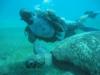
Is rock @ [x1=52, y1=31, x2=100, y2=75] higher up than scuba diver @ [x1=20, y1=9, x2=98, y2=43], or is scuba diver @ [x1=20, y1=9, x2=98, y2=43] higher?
scuba diver @ [x1=20, y1=9, x2=98, y2=43]

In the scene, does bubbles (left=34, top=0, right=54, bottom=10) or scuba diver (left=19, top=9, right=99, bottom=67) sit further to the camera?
bubbles (left=34, top=0, right=54, bottom=10)

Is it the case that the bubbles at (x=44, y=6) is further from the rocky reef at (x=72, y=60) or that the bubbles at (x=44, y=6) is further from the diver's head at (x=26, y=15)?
the rocky reef at (x=72, y=60)

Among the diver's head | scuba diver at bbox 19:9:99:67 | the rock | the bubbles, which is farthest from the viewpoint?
the bubbles

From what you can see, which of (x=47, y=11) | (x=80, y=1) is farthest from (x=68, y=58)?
(x=80, y=1)

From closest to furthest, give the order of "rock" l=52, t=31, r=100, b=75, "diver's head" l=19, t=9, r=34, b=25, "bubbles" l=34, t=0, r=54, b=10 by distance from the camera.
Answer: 1. "rock" l=52, t=31, r=100, b=75
2. "diver's head" l=19, t=9, r=34, b=25
3. "bubbles" l=34, t=0, r=54, b=10

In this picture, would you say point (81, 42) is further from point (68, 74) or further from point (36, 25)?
point (36, 25)

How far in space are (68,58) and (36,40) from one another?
7.25ft

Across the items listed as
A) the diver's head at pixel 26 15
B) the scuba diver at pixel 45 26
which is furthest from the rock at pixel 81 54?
the diver's head at pixel 26 15

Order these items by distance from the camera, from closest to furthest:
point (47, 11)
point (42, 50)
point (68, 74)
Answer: point (68, 74) < point (42, 50) < point (47, 11)

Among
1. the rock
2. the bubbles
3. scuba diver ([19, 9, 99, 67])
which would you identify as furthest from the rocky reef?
the bubbles

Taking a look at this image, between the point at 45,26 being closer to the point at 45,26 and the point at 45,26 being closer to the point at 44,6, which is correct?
the point at 45,26

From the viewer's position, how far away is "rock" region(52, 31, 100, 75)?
3885 millimetres

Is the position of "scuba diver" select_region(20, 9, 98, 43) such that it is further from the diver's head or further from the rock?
the rock

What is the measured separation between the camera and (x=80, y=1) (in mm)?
66250
